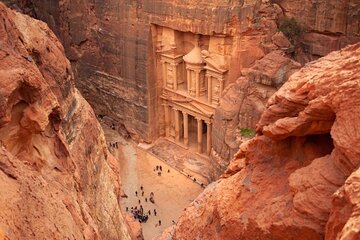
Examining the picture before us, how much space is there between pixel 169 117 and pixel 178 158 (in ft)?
9.18

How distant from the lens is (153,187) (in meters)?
23.5

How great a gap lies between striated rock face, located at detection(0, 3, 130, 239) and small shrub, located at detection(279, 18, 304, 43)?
42.3ft

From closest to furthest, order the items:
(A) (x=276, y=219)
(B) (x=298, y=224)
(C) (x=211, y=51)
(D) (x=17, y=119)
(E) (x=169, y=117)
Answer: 1. (B) (x=298, y=224)
2. (A) (x=276, y=219)
3. (D) (x=17, y=119)
4. (C) (x=211, y=51)
5. (E) (x=169, y=117)

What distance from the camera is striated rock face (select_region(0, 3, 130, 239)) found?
5.31 m

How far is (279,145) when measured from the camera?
283 inches

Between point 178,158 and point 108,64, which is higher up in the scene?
point 108,64

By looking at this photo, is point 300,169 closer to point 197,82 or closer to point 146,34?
point 197,82

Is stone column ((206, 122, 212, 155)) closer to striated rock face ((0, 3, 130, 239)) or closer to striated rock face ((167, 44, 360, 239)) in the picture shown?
striated rock face ((0, 3, 130, 239))

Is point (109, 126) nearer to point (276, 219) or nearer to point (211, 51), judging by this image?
point (211, 51)

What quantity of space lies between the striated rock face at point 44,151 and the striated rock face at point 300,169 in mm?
2104

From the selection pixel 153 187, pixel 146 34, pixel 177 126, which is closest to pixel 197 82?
pixel 177 126

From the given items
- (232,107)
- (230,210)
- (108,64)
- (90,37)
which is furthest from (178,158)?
(230,210)

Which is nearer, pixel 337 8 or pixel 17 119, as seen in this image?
pixel 17 119

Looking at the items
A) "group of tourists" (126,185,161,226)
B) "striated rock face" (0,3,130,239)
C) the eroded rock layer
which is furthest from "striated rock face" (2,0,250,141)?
"striated rock face" (0,3,130,239)
